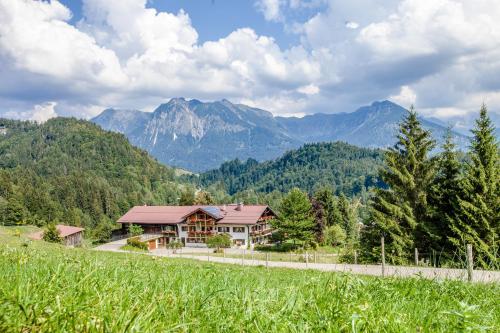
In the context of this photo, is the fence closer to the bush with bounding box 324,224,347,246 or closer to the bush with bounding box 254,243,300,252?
the bush with bounding box 254,243,300,252

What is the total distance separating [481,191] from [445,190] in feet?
9.98

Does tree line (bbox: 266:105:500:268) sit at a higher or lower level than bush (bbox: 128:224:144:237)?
higher

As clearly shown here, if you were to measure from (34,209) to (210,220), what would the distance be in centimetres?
7376

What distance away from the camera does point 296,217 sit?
6191 centimetres

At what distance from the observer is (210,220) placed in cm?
7419

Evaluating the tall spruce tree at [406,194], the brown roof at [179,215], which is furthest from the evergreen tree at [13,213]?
the tall spruce tree at [406,194]

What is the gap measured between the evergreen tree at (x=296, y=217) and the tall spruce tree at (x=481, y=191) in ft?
113

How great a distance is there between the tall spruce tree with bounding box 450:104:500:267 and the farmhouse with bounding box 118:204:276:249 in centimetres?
4718

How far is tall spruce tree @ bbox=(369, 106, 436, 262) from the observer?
31.4 m

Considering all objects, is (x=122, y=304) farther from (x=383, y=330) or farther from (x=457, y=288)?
(x=457, y=288)

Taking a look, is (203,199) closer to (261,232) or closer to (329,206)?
(261,232)

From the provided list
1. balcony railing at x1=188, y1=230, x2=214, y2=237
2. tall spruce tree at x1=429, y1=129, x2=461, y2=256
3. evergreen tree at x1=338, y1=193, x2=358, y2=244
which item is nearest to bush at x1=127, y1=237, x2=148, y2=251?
balcony railing at x1=188, y1=230, x2=214, y2=237

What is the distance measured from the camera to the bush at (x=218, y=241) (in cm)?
6269

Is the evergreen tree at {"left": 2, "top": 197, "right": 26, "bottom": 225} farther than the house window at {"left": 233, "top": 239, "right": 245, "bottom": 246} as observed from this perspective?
Yes
